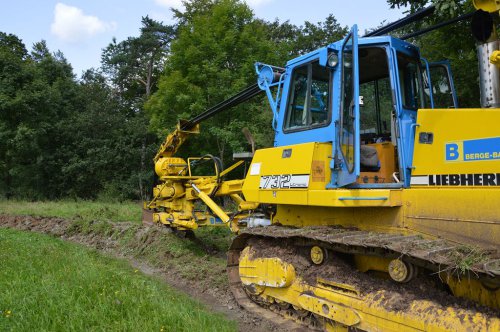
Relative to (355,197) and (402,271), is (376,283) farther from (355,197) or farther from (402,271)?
(355,197)

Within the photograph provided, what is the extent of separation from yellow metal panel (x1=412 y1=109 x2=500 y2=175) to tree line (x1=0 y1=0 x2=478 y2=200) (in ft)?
28.5

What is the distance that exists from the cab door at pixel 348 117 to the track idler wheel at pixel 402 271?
97 cm

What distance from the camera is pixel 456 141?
3.95m

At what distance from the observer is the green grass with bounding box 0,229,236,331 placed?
15.2ft

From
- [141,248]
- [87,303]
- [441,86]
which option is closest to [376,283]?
[441,86]

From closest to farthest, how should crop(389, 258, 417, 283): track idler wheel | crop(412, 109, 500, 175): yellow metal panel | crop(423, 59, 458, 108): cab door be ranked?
crop(412, 109, 500, 175): yellow metal panel → crop(389, 258, 417, 283): track idler wheel → crop(423, 59, 458, 108): cab door

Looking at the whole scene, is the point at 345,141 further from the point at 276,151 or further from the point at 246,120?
the point at 246,120

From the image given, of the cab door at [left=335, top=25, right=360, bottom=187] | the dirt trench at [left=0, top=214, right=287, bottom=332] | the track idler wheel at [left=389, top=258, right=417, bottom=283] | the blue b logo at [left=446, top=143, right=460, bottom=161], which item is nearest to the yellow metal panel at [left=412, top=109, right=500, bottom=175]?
the blue b logo at [left=446, top=143, right=460, bottom=161]

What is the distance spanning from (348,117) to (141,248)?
6663 mm

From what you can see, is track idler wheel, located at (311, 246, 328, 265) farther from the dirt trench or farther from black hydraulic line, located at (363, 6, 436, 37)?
black hydraulic line, located at (363, 6, 436, 37)

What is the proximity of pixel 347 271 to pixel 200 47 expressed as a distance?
15622 mm

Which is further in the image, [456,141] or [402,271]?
[402,271]

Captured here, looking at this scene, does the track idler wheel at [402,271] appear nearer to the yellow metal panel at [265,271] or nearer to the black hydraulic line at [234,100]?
the yellow metal panel at [265,271]

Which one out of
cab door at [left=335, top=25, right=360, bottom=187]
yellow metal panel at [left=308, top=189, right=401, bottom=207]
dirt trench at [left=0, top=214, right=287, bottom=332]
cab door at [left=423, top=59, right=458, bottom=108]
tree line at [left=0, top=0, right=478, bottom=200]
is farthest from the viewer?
tree line at [left=0, top=0, right=478, bottom=200]
